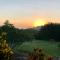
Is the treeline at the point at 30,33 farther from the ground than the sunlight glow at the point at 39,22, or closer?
closer

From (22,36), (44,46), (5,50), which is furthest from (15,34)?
(44,46)

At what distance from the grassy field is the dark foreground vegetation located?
0.04 metres

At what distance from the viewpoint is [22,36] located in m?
2.56

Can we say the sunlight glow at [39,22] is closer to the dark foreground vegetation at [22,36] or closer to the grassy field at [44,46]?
the dark foreground vegetation at [22,36]

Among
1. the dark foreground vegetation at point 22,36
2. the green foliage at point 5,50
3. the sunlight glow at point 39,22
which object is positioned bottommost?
the green foliage at point 5,50

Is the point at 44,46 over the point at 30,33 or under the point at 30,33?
under

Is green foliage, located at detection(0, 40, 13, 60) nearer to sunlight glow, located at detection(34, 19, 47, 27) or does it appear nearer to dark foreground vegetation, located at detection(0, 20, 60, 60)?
dark foreground vegetation, located at detection(0, 20, 60, 60)

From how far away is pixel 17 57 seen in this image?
2586 millimetres

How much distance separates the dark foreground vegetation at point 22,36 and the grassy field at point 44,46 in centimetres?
4

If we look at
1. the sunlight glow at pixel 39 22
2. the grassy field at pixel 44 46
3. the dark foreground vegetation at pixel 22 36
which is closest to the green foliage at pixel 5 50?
the dark foreground vegetation at pixel 22 36

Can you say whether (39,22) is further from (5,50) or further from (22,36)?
(5,50)

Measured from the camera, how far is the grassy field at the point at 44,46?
2542 millimetres

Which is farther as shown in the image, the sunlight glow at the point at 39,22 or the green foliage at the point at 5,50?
the sunlight glow at the point at 39,22

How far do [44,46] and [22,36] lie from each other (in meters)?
0.31
